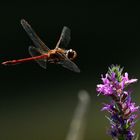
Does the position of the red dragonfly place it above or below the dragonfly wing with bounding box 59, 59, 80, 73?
above

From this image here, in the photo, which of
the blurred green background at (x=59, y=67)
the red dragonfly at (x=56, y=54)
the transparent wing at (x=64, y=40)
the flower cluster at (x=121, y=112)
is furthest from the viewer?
the blurred green background at (x=59, y=67)

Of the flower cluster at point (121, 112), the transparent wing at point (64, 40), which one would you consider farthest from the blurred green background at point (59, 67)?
the flower cluster at point (121, 112)

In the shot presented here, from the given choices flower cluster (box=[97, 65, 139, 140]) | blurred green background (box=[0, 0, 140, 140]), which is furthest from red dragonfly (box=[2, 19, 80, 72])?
blurred green background (box=[0, 0, 140, 140])

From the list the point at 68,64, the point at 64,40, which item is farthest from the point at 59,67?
the point at 68,64

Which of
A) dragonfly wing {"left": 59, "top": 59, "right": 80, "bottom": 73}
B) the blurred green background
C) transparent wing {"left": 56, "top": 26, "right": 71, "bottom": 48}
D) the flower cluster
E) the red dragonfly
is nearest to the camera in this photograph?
the flower cluster

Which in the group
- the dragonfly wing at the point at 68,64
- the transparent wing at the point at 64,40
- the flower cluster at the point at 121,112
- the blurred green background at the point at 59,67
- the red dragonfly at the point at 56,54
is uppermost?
the blurred green background at the point at 59,67

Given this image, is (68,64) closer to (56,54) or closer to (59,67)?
(56,54)

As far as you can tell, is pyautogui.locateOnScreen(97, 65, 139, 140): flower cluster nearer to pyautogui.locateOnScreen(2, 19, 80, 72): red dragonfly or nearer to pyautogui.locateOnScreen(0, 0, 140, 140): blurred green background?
pyautogui.locateOnScreen(2, 19, 80, 72): red dragonfly

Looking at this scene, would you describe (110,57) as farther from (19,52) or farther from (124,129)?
(124,129)

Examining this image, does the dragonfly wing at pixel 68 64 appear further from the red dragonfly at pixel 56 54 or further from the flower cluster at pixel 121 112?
the flower cluster at pixel 121 112
